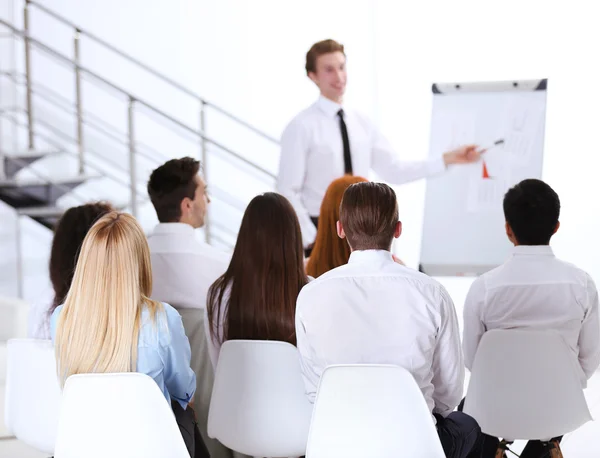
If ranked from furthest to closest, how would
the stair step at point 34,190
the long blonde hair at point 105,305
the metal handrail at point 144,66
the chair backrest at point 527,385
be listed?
1. the metal handrail at point 144,66
2. the stair step at point 34,190
3. the chair backrest at point 527,385
4. the long blonde hair at point 105,305

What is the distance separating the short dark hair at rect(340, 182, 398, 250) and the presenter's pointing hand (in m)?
2.03

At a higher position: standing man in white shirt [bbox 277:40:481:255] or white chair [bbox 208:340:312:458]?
standing man in white shirt [bbox 277:40:481:255]

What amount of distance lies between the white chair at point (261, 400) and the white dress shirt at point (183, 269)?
0.51m

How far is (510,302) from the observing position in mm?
2424

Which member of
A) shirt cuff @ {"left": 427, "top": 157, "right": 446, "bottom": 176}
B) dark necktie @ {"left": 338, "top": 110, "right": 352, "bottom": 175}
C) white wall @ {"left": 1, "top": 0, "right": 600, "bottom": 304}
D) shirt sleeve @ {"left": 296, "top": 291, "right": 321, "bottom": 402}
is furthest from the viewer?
white wall @ {"left": 1, "top": 0, "right": 600, "bottom": 304}

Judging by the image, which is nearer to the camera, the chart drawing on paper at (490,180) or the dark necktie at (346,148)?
the dark necktie at (346,148)

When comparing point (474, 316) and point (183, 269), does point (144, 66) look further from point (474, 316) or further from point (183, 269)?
point (474, 316)

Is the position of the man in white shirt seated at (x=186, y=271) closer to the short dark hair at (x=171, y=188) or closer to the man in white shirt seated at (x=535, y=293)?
the short dark hair at (x=171, y=188)

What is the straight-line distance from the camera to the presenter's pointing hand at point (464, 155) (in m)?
3.89

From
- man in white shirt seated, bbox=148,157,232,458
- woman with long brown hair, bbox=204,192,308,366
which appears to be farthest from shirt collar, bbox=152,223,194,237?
woman with long brown hair, bbox=204,192,308,366

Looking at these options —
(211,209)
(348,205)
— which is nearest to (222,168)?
(211,209)

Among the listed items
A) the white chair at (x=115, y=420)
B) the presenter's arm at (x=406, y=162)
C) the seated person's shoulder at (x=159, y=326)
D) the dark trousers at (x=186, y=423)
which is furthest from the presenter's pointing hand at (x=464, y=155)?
the white chair at (x=115, y=420)

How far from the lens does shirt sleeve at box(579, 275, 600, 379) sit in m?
2.38

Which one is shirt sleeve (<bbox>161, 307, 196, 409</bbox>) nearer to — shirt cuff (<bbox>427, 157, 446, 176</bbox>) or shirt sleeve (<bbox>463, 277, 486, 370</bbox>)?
shirt sleeve (<bbox>463, 277, 486, 370</bbox>)
